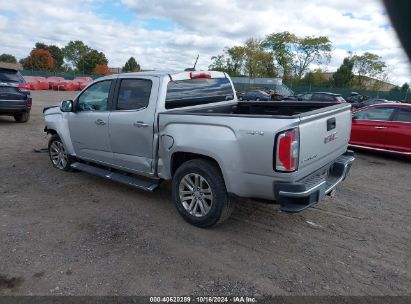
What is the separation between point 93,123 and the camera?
5340mm

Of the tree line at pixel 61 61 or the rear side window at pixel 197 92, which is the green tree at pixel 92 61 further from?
the rear side window at pixel 197 92

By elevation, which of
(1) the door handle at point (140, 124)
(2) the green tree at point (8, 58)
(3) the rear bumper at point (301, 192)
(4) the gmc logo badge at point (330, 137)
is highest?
(2) the green tree at point (8, 58)

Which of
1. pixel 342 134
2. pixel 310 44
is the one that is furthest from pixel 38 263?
pixel 310 44

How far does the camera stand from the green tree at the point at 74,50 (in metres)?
98.3

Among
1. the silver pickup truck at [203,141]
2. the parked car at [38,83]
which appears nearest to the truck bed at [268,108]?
the silver pickup truck at [203,141]

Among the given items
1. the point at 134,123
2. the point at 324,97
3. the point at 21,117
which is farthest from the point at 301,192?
the point at 324,97

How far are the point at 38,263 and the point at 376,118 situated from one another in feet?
26.5

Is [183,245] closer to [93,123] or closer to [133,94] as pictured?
[133,94]

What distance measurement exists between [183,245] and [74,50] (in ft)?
351

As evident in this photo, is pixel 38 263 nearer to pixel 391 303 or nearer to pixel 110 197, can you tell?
pixel 110 197

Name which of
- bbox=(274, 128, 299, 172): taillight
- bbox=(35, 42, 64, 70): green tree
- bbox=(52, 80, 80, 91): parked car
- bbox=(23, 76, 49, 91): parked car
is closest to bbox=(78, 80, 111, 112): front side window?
bbox=(274, 128, 299, 172): taillight

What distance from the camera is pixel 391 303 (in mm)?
2863

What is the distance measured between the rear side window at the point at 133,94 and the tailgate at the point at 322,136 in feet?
7.01

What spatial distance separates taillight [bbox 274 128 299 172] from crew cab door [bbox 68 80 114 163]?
9.17ft
